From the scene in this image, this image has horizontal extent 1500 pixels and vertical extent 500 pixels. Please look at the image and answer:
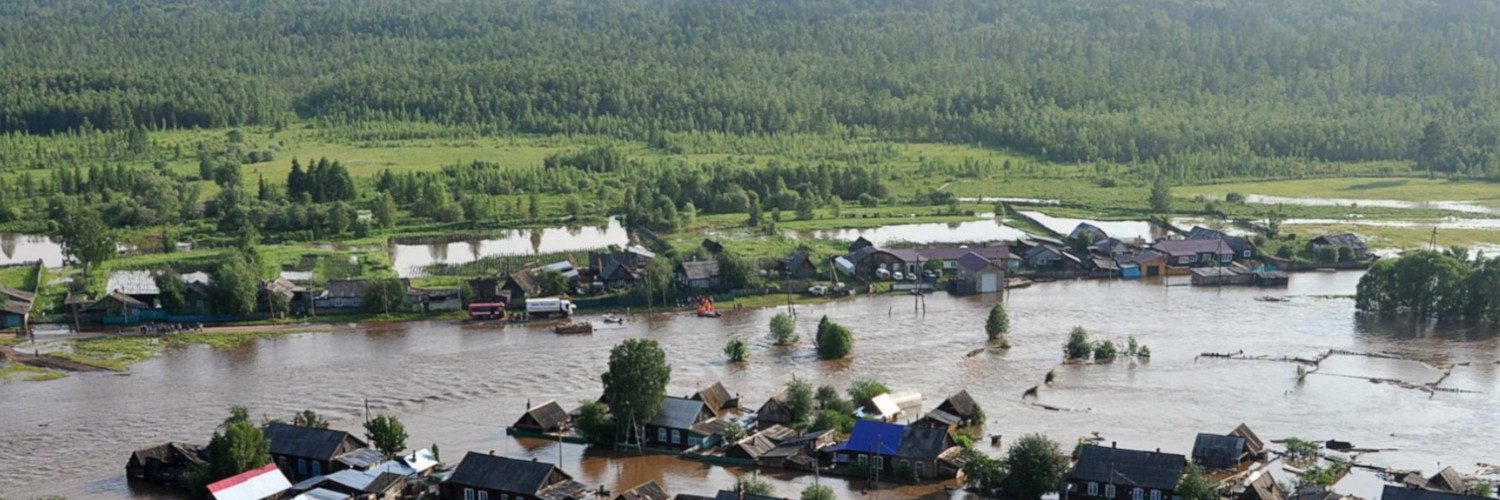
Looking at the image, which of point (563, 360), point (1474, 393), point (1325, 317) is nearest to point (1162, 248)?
point (1325, 317)

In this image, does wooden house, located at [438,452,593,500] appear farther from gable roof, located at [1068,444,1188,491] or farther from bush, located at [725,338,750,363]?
bush, located at [725,338,750,363]

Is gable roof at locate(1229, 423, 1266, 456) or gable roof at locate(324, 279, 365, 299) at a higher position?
gable roof at locate(324, 279, 365, 299)

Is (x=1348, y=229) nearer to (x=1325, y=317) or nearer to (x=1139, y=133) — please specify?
(x=1325, y=317)

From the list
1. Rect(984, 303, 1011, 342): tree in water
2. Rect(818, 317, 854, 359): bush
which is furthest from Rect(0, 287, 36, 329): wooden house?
Rect(984, 303, 1011, 342): tree in water

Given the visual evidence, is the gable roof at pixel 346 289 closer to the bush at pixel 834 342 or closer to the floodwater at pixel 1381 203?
the bush at pixel 834 342

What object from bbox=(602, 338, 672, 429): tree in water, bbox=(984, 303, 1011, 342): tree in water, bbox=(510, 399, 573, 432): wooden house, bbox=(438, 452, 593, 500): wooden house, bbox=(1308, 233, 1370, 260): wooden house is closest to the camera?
bbox=(438, 452, 593, 500): wooden house

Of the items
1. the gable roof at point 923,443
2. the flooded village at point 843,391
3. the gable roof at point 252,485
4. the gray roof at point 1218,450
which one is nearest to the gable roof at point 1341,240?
the flooded village at point 843,391
